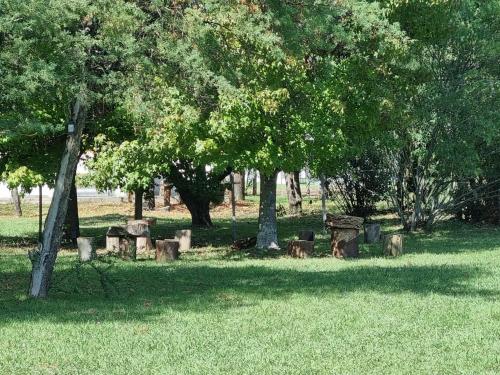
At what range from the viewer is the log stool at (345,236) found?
2022 cm

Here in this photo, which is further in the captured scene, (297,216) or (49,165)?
(297,216)

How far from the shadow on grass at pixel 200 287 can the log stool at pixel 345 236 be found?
2.68m

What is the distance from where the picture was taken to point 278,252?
21.4 metres

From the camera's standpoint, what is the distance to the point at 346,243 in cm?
2023

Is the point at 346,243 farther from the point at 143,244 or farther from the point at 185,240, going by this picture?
the point at 143,244

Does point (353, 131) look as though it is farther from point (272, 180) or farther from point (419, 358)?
point (419, 358)

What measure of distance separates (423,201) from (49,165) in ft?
38.6

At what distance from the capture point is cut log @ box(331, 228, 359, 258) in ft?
66.3

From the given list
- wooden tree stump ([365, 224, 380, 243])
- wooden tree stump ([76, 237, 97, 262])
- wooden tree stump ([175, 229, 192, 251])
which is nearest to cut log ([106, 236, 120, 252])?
wooden tree stump ([76, 237, 97, 262])

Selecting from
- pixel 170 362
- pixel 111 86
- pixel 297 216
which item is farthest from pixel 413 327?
pixel 297 216

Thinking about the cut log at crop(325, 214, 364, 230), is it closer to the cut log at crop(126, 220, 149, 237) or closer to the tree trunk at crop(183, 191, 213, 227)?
the cut log at crop(126, 220, 149, 237)

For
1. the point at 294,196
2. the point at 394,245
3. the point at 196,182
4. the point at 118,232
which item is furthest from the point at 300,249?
the point at 294,196

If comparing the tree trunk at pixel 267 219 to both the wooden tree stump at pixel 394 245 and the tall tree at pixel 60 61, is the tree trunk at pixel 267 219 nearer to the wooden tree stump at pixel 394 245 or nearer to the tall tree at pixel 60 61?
the wooden tree stump at pixel 394 245

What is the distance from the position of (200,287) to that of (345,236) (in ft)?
20.9
